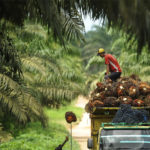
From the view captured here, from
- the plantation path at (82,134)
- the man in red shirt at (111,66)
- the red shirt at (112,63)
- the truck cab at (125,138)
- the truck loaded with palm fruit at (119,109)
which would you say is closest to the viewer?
the truck cab at (125,138)

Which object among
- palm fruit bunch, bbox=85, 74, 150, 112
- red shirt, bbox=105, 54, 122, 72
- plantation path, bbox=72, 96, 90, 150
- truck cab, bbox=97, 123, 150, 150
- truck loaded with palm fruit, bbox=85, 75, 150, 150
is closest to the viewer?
truck cab, bbox=97, 123, 150, 150

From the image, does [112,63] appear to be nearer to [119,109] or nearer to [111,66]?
[111,66]

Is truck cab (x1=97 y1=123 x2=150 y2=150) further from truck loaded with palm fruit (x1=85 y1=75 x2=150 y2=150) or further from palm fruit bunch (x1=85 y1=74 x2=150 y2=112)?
palm fruit bunch (x1=85 y1=74 x2=150 y2=112)

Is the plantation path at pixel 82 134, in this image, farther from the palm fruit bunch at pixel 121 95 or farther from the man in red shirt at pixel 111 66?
the palm fruit bunch at pixel 121 95

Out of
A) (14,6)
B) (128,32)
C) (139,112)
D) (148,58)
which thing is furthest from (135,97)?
(148,58)

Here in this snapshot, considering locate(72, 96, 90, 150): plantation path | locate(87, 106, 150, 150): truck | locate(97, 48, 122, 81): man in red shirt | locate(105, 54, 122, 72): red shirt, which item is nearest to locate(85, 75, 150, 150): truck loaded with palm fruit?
locate(87, 106, 150, 150): truck

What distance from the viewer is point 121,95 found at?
29.8 ft

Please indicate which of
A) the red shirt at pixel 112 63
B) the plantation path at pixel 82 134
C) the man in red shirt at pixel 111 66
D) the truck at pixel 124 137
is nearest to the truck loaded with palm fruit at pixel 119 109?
the truck at pixel 124 137

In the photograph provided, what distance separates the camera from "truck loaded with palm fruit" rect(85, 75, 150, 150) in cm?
724

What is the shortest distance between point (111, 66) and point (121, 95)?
308 centimetres

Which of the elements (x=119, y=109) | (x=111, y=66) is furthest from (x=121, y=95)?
(x=111, y=66)

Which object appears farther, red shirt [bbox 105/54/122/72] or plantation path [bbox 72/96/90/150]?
plantation path [bbox 72/96/90/150]

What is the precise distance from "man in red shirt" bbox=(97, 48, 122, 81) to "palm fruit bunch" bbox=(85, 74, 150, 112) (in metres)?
1.97

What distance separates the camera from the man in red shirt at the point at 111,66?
1178 cm
